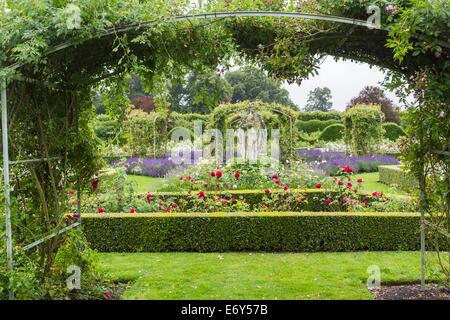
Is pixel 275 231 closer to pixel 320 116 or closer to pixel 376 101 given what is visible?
pixel 320 116

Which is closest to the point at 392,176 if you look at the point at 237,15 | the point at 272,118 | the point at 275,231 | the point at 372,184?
the point at 372,184

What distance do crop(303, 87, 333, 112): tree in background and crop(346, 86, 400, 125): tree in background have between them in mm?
Answer: 10846

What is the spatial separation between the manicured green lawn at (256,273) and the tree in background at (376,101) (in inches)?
914

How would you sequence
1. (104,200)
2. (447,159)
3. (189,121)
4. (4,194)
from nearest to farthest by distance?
(4,194)
(447,159)
(104,200)
(189,121)

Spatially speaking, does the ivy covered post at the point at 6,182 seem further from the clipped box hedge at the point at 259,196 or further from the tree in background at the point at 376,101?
the tree in background at the point at 376,101

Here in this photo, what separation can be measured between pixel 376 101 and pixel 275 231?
2624cm

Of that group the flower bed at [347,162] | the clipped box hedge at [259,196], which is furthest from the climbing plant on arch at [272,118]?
the clipped box hedge at [259,196]

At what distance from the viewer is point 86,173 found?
3.62 meters

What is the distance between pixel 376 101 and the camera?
2830 centimetres

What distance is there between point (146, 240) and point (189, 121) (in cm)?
1638

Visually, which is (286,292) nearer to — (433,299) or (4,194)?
(433,299)

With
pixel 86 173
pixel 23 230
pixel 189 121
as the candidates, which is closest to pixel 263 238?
pixel 86 173

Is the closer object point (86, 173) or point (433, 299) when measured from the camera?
point (433, 299)

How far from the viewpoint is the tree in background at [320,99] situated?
4048cm
